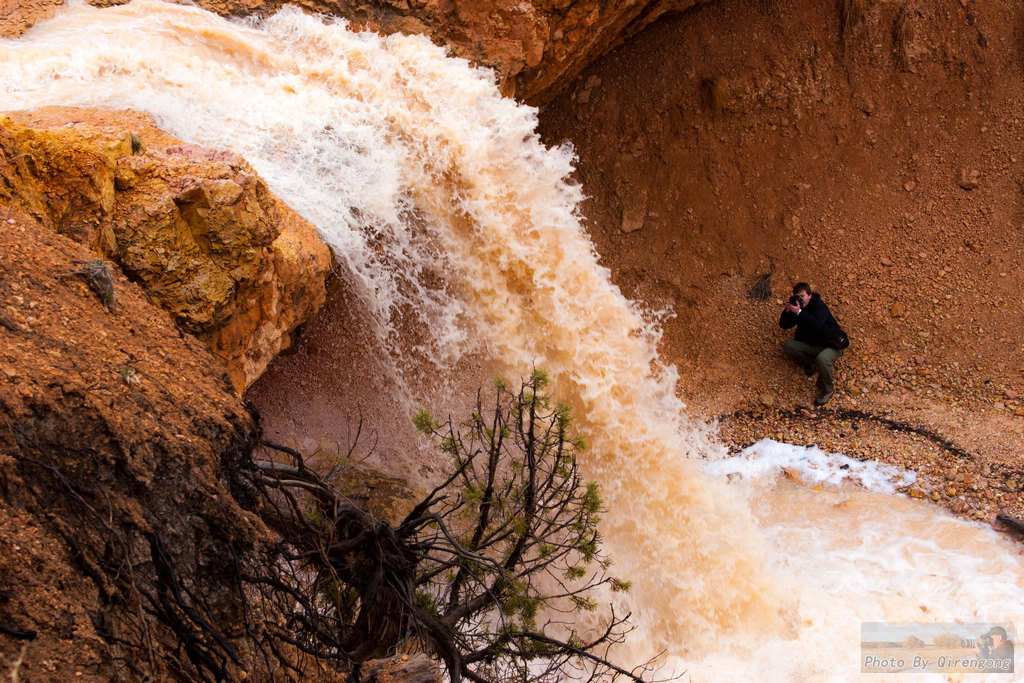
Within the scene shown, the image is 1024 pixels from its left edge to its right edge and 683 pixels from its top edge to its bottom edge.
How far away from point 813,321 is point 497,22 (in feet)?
12.5

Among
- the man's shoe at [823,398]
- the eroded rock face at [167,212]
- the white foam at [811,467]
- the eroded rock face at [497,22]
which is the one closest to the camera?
the eroded rock face at [167,212]

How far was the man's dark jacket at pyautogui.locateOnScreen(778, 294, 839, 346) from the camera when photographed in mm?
7113

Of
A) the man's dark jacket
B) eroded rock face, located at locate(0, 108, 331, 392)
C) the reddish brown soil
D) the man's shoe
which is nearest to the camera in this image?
eroded rock face, located at locate(0, 108, 331, 392)

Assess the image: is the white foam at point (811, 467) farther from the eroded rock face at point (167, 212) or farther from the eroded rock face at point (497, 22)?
the eroded rock face at point (167, 212)

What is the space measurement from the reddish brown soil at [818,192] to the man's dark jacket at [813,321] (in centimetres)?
54

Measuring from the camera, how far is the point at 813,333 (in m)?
7.21

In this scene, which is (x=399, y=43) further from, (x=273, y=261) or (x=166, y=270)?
(x=166, y=270)

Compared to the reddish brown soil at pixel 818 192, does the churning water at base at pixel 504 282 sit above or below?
below

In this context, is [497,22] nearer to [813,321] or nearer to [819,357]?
[813,321]

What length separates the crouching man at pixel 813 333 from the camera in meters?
7.12

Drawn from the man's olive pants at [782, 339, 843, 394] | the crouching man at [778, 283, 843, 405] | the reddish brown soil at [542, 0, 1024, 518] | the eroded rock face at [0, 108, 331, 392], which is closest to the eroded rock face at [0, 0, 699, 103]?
the reddish brown soil at [542, 0, 1024, 518]

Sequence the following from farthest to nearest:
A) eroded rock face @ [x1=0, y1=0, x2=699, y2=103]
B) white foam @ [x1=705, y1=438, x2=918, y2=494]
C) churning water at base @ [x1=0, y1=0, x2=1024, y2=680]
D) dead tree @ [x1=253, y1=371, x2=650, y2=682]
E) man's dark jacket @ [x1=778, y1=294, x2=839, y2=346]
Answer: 1. man's dark jacket @ [x1=778, y1=294, x2=839, y2=346]
2. white foam @ [x1=705, y1=438, x2=918, y2=494]
3. eroded rock face @ [x1=0, y1=0, x2=699, y2=103]
4. churning water at base @ [x1=0, y1=0, x2=1024, y2=680]
5. dead tree @ [x1=253, y1=371, x2=650, y2=682]

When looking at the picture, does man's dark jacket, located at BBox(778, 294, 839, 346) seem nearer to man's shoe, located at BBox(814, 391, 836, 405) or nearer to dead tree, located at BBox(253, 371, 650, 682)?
man's shoe, located at BBox(814, 391, 836, 405)

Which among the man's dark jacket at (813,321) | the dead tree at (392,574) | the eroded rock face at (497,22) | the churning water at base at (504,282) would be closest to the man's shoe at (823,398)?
the man's dark jacket at (813,321)
